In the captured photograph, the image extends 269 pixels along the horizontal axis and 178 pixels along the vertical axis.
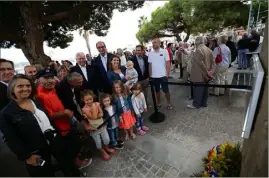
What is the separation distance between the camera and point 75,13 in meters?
9.46

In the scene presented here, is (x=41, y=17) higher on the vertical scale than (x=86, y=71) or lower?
higher

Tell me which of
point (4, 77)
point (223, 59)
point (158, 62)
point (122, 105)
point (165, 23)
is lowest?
point (122, 105)

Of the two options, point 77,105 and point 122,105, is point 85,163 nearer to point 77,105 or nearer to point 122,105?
point 77,105

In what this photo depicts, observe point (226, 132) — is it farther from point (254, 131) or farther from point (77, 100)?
point (77, 100)

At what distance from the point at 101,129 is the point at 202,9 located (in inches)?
624

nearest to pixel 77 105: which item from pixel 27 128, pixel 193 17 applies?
pixel 27 128

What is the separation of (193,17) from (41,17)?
50.4ft

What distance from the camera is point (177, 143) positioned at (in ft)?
10.8

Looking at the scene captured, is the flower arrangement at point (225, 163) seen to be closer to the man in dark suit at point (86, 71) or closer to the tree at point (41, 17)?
the man in dark suit at point (86, 71)

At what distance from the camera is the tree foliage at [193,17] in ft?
50.3

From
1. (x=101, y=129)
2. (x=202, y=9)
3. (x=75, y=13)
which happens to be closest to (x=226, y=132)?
(x=101, y=129)

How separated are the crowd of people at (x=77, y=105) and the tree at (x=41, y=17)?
5.71 meters

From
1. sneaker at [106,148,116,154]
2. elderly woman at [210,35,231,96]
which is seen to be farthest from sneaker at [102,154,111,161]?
elderly woman at [210,35,231,96]

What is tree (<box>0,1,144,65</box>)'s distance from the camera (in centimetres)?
832
